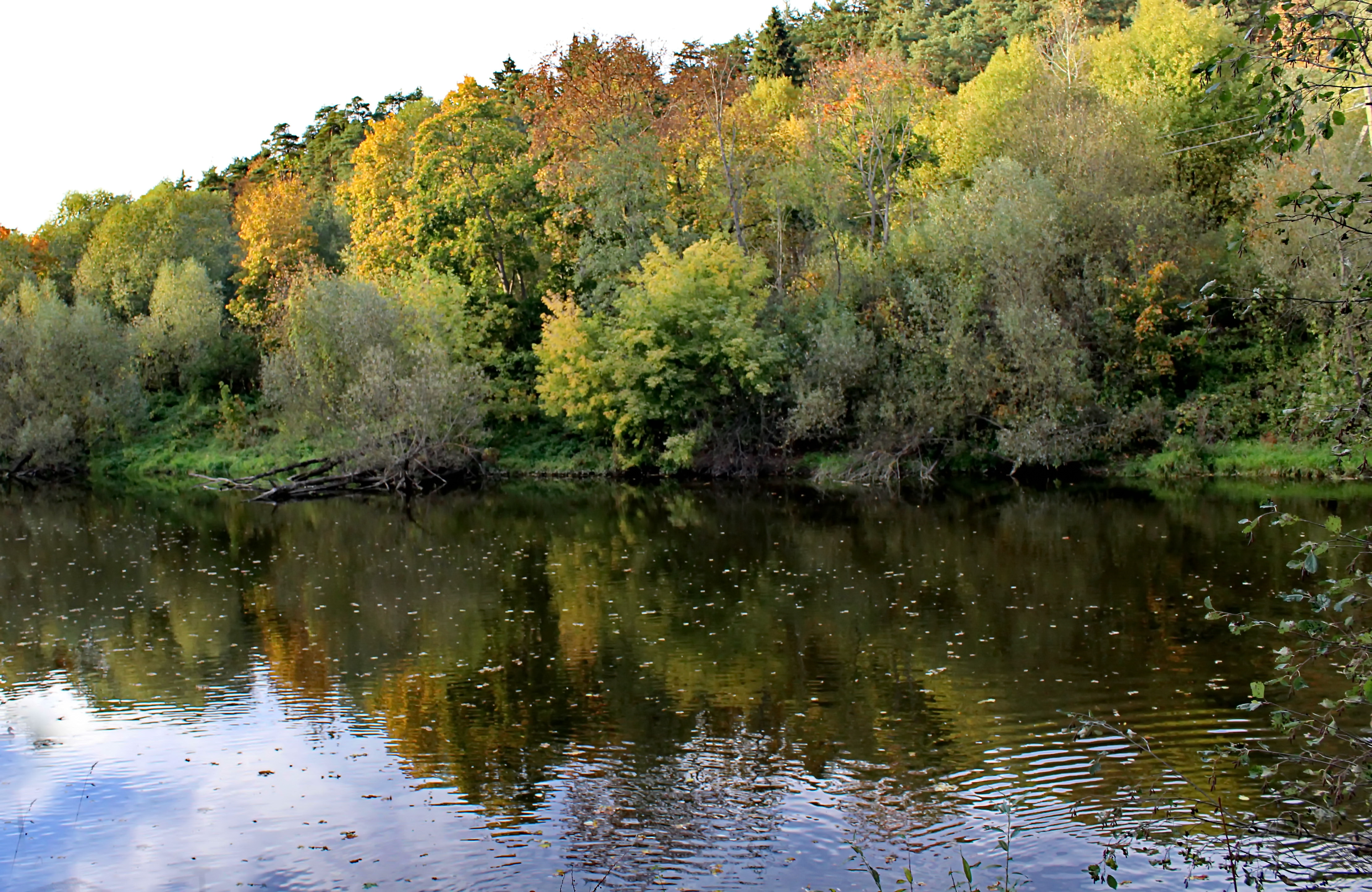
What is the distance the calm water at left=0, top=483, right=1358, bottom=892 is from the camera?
31.5 ft

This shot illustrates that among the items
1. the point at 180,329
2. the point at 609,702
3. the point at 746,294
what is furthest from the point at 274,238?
the point at 609,702

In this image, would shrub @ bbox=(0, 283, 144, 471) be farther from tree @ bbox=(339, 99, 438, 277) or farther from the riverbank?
tree @ bbox=(339, 99, 438, 277)

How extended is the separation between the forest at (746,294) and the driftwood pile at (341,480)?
0.47 meters

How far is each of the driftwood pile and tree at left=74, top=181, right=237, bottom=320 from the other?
19731 mm

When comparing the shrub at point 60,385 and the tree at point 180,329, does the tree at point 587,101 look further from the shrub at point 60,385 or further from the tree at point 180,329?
the shrub at point 60,385

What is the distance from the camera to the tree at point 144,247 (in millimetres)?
61094

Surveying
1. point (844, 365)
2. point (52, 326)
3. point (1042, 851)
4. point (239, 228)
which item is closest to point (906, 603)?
point (1042, 851)

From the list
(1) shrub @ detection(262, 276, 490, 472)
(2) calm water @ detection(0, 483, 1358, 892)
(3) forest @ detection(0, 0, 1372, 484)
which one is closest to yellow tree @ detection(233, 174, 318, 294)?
(3) forest @ detection(0, 0, 1372, 484)

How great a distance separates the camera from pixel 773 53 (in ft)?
243

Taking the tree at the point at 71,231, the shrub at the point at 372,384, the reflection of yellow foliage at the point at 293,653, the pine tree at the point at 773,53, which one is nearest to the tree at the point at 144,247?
the tree at the point at 71,231

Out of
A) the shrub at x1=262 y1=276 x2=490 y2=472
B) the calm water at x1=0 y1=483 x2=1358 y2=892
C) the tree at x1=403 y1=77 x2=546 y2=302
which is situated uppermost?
the tree at x1=403 y1=77 x2=546 y2=302

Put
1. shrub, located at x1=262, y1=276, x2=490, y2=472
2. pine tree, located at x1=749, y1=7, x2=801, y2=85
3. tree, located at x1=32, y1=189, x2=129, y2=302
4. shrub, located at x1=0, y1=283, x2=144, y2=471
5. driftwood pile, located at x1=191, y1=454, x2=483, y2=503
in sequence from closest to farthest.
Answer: shrub, located at x1=262, y1=276, x2=490, y2=472
driftwood pile, located at x1=191, y1=454, x2=483, y2=503
shrub, located at x1=0, y1=283, x2=144, y2=471
tree, located at x1=32, y1=189, x2=129, y2=302
pine tree, located at x1=749, y1=7, x2=801, y2=85

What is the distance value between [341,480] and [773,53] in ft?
151

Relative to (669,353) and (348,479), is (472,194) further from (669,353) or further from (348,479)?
(348,479)
